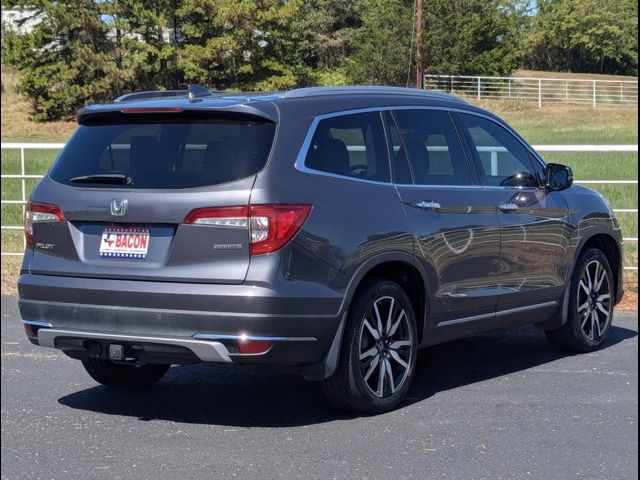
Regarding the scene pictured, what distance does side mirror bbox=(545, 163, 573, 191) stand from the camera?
7680 millimetres

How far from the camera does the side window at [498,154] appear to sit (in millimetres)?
7238

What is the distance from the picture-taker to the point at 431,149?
692cm

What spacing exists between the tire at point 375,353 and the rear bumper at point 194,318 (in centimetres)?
22

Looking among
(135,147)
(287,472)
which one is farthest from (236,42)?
(287,472)

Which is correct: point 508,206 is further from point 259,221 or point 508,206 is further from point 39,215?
point 39,215

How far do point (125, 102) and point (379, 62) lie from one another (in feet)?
16.2

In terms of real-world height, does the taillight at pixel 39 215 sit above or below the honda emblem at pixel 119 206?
below

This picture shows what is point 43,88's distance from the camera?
12898mm

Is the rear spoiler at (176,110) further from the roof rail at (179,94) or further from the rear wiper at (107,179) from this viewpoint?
the rear wiper at (107,179)

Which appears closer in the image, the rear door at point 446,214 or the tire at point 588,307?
the rear door at point 446,214

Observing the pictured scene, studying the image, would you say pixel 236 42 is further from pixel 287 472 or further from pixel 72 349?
pixel 287 472

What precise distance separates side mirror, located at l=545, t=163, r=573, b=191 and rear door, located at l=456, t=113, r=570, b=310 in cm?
6

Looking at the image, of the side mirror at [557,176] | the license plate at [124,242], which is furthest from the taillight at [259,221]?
the side mirror at [557,176]

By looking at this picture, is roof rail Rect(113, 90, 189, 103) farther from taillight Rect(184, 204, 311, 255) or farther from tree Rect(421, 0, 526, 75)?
tree Rect(421, 0, 526, 75)
